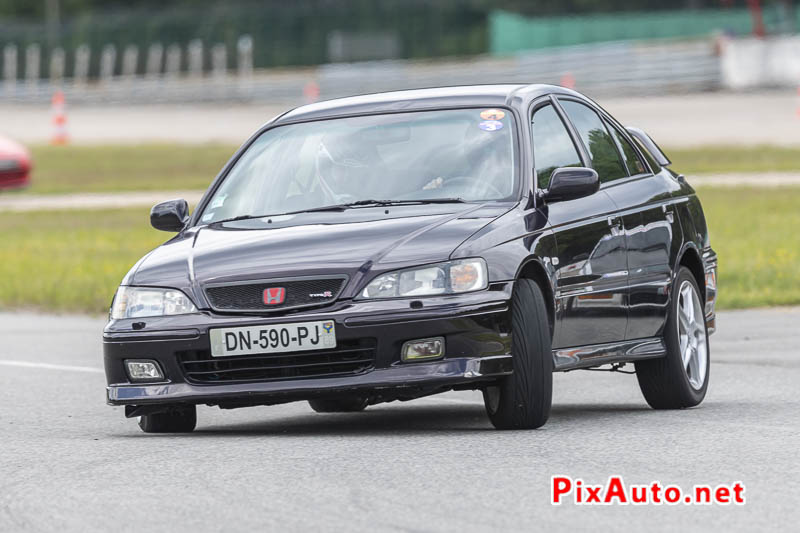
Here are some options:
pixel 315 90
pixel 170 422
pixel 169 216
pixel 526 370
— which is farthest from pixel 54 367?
pixel 315 90

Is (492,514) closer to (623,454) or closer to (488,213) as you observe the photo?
(623,454)

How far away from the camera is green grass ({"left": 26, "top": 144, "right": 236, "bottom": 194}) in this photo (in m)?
32.0

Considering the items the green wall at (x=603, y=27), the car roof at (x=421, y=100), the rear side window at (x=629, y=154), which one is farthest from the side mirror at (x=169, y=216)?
the green wall at (x=603, y=27)

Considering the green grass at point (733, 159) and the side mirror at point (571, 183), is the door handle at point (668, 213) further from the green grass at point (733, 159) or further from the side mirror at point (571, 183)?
the green grass at point (733, 159)

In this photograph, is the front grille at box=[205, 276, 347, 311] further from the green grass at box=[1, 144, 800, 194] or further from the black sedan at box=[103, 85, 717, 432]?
the green grass at box=[1, 144, 800, 194]

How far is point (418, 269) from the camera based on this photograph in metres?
7.28

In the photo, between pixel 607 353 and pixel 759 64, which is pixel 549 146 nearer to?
pixel 607 353

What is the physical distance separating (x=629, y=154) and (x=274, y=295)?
2866 millimetres

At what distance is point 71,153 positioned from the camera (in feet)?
130

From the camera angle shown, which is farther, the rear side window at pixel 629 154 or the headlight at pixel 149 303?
the rear side window at pixel 629 154

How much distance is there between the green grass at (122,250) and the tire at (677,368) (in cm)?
576

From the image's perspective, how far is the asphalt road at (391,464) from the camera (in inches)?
222

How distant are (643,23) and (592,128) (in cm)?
5873

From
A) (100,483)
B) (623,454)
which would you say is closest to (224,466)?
(100,483)
